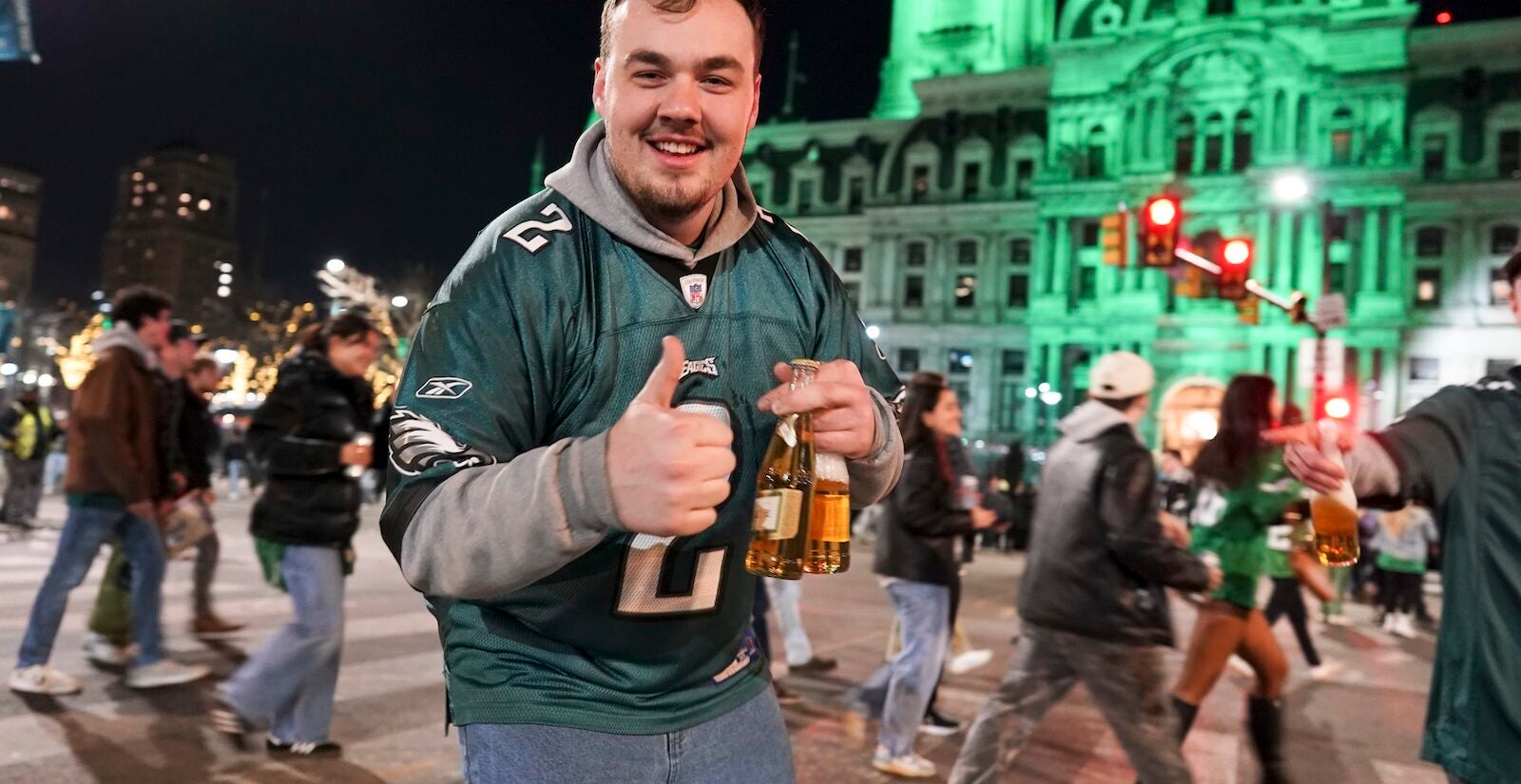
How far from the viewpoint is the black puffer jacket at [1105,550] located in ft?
15.5

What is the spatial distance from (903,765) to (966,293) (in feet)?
168

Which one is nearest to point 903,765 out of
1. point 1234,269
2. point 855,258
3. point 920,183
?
point 1234,269

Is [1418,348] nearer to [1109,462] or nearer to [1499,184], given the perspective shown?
[1499,184]

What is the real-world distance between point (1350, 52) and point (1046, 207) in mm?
13451

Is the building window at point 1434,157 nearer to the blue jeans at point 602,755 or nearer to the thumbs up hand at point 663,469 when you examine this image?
the blue jeans at point 602,755

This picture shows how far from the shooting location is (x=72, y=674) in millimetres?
6715

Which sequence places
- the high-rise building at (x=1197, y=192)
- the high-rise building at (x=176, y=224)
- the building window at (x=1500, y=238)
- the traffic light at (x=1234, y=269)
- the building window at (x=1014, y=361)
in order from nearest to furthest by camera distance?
the traffic light at (x=1234, y=269), the building window at (x=1500, y=238), the high-rise building at (x=1197, y=192), the building window at (x=1014, y=361), the high-rise building at (x=176, y=224)

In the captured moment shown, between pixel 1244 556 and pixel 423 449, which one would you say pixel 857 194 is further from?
pixel 423 449

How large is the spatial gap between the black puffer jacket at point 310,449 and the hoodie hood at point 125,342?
1.50 m

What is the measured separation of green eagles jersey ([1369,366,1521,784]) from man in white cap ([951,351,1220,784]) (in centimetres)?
184

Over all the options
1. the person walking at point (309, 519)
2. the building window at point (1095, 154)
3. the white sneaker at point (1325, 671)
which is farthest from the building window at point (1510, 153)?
the person walking at point (309, 519)

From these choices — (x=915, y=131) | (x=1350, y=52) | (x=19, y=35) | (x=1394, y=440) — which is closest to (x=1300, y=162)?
(x=1350, y=52)

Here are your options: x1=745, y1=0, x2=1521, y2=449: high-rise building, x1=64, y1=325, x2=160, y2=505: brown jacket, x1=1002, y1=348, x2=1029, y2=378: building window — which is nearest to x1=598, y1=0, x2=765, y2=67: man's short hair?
x1=64, y1=325, x2=160, y2=505: brown jacket

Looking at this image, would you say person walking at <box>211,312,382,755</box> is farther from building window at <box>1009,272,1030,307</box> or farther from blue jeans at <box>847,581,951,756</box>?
building window at <box>1009,272,1030,307</box>
